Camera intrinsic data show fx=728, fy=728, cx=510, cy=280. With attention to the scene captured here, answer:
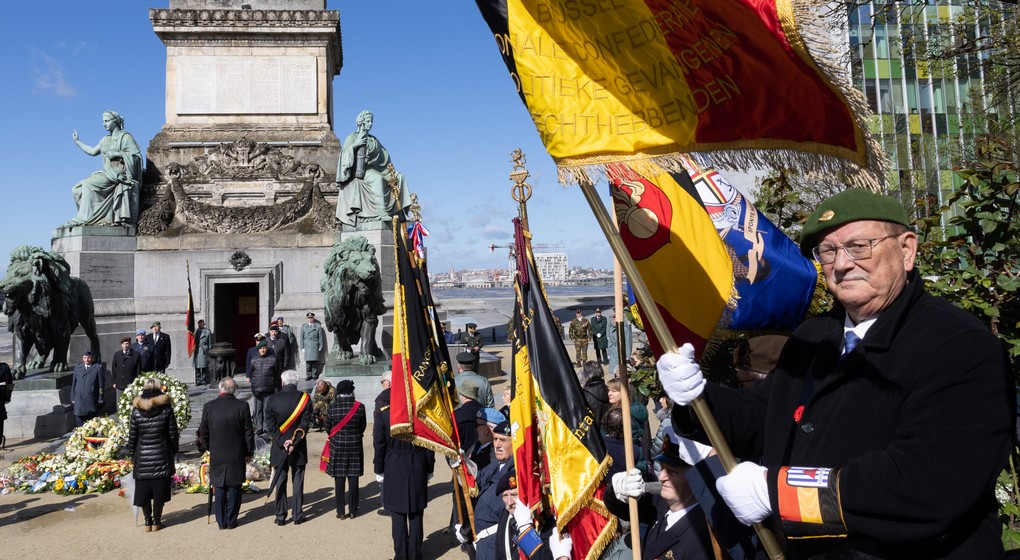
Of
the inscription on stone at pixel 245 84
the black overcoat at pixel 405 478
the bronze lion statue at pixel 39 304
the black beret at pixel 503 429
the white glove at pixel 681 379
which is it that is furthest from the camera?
the inscription on stone at pixel 245 84

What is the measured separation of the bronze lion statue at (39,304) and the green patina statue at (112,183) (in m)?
5.66

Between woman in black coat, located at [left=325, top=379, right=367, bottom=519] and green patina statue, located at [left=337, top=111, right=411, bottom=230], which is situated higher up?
green patina statue, located at [left=337, top=111, right=411, bottom=230]

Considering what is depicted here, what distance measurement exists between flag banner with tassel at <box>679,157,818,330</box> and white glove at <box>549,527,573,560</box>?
1631 mm

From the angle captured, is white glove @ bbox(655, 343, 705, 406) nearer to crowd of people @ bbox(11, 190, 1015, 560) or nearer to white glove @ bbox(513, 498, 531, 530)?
crowd of people @ bbox(11, 190, 1015, 560)

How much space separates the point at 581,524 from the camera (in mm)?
4367

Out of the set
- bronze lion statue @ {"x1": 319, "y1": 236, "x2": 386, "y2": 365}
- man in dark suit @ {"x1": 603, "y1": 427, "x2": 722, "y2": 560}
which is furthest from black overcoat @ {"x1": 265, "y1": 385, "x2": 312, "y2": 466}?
bronze lion statue @ {"x1": 319, "y1": 236, "x2": 386, "y2": 365}

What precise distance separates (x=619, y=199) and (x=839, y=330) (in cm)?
178

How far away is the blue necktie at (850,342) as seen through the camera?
2391mm

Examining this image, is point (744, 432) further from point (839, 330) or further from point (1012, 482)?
point (1012, 482)

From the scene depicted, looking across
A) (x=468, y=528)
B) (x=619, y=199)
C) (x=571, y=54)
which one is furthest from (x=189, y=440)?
(x=571, y=54)

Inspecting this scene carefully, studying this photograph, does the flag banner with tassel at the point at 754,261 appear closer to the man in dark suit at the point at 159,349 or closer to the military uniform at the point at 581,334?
the man in dark suit at the point at 159,349

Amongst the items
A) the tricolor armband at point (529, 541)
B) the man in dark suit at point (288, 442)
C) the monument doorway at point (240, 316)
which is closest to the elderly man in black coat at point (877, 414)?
the tricolor armband at point (529, 541)

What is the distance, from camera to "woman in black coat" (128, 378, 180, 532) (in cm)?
829

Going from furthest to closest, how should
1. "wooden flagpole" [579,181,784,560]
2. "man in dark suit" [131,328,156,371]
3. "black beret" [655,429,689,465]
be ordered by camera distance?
"man in dark suit" [131,328,156,371] < "black beret" [655,429,689,465] < "wooden flagpole" [579,181,784,560]
